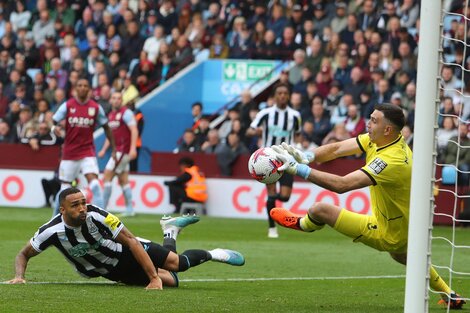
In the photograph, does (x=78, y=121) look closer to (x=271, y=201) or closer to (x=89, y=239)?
(x=271, y=201)

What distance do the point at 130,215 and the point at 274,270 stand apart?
8.35 metres

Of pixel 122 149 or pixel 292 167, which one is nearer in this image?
pixel 292 167

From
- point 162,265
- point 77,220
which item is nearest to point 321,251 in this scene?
point 162,265

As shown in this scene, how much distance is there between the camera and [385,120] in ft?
32.1

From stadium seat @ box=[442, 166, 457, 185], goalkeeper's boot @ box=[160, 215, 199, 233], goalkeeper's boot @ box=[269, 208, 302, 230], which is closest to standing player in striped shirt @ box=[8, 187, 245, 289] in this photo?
goalkeeper's boot @ box=[160, 215, 199, 233]

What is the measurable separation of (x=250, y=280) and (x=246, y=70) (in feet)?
49.5

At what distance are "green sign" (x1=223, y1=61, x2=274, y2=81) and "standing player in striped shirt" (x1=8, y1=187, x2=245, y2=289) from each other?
15.7 meters

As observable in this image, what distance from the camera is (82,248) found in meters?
10.4

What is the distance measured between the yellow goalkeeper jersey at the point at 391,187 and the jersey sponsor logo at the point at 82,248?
8.24 ft

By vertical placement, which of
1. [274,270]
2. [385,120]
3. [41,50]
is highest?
[41,50]

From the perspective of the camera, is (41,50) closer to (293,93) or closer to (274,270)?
(293,93)

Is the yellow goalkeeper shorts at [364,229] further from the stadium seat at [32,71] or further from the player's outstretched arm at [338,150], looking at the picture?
the stadium seat at [32,71]

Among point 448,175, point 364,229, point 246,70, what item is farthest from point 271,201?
point 246,70

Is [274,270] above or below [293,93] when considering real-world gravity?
below
